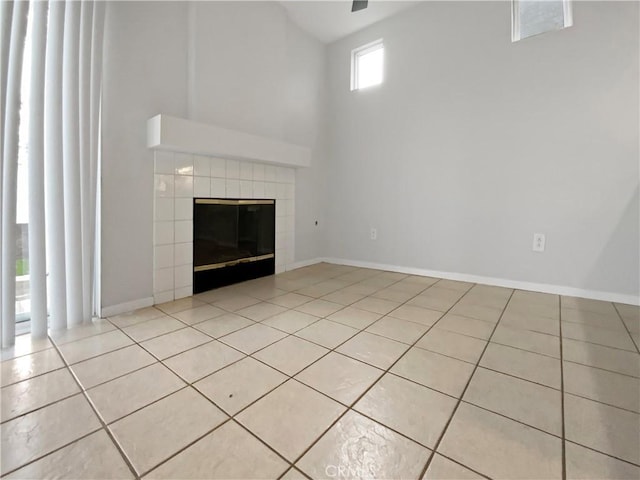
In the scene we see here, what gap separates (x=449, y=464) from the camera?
0.81m

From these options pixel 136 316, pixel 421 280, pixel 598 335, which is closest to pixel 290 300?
pixel 136 316

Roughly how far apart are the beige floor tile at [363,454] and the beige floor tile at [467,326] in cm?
97

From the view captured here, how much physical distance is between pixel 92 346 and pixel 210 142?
1.47 meters

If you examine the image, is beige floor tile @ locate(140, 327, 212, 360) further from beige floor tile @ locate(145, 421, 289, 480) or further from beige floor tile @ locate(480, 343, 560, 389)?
beige floor tile @ locate(480, 343, 560, 389)

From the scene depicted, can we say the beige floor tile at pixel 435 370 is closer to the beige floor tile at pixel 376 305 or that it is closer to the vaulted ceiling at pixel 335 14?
the beige floor tile at pixel 376 305

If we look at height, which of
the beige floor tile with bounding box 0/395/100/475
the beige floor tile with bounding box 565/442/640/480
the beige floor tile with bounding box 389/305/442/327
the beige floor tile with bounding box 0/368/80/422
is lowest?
the beige floor tile with bounding box 0/395/100/475

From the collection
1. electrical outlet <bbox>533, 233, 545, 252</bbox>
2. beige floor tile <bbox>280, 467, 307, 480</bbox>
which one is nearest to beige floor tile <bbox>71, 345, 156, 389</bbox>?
beige floor tile <bbox>280, 467, 307, 480</bbox>

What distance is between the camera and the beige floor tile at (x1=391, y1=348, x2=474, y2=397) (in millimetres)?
1172

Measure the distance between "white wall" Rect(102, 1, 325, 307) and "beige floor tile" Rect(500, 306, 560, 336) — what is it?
8.10 feet

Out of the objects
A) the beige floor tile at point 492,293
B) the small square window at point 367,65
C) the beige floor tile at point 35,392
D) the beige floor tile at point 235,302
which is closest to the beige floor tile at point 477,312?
the beige floor tile at point 492,293

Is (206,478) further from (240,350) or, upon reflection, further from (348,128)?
(348,128)

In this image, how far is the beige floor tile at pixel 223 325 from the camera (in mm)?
1656

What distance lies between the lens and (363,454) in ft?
2.76

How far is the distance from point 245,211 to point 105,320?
1399mm
